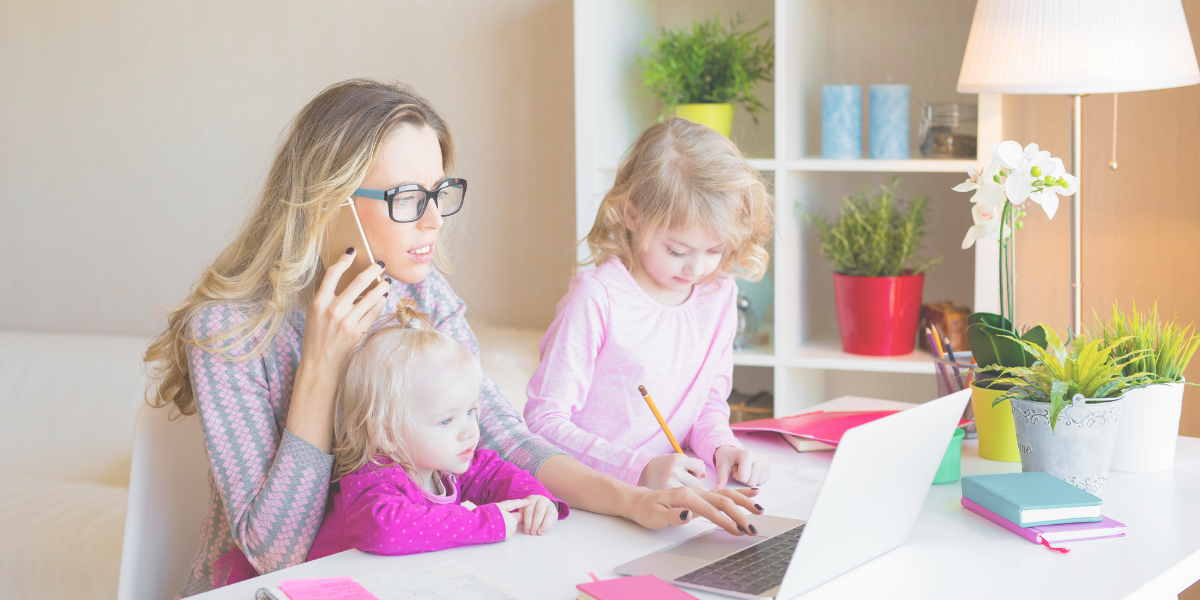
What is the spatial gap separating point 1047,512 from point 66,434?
2.44 metres

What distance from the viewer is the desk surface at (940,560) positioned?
878mm

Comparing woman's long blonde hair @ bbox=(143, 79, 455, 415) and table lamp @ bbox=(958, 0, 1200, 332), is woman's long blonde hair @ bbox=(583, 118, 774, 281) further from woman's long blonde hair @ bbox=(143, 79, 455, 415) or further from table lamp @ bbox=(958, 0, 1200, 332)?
table lamp @ bbox=(958, 0, 1200, 332)

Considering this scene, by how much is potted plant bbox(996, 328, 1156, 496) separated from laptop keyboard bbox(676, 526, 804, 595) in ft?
1.16

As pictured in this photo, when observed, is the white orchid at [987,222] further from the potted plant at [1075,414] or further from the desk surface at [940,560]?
the desk surface at [940,560]

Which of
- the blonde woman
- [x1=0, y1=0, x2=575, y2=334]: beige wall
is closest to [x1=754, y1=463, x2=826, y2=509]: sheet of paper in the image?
the blonde woman

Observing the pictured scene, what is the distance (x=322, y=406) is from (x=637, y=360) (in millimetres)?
543

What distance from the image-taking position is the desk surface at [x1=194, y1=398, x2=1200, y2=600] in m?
0.88

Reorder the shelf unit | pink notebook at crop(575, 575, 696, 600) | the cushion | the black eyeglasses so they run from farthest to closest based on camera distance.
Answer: the shelf unit
the cushion
the black eyeglasses
pink notebook at crop(575, 575, 696, 600)

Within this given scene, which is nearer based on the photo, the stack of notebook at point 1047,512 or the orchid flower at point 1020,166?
the stack of notebook at point 1047,512

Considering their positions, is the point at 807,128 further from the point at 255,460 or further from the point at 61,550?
the point at 61,550

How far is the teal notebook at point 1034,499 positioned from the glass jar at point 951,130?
1.18m

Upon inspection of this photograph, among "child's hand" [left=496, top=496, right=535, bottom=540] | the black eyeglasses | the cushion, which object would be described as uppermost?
the black eyeglasses

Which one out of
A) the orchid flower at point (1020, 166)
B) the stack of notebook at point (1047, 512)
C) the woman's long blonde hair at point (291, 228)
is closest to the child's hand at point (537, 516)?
the woman's long blonde hair at point (291, 228)

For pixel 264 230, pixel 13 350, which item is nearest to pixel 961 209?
pixel 264 230
